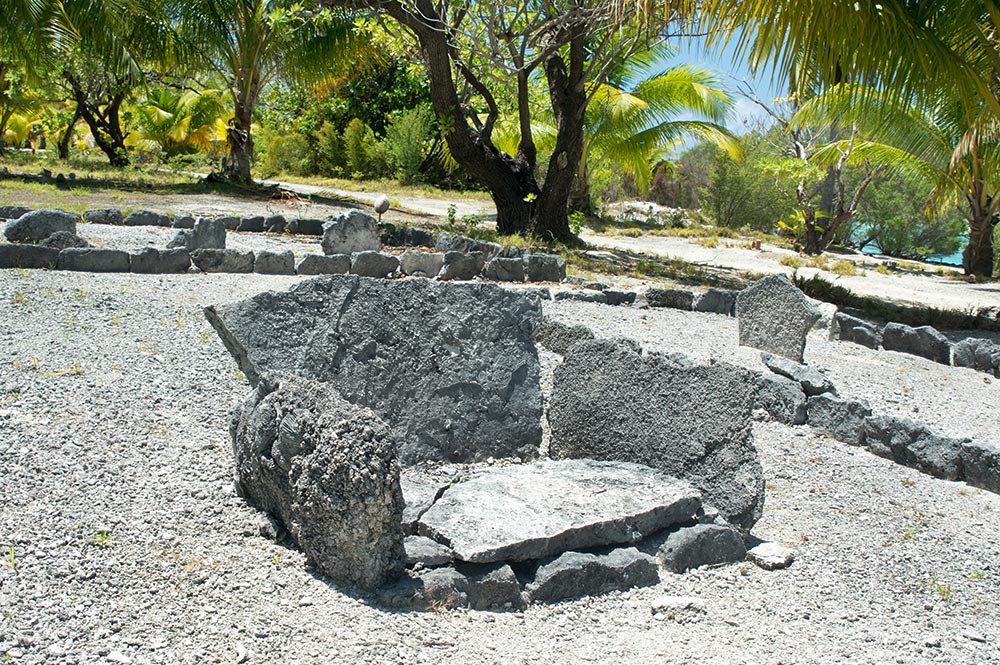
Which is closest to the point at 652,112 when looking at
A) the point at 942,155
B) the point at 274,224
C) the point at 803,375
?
the point at 942,155

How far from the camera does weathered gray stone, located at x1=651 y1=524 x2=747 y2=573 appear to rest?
175 inches

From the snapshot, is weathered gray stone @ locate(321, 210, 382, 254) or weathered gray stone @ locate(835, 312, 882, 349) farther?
weathered gray stone @ locate(321, 210, 382, 254)

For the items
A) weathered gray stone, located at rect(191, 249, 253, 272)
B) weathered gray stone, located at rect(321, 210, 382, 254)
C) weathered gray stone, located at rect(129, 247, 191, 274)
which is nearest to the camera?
weathered gray stone, located at rect(129, 247, 191, 274)

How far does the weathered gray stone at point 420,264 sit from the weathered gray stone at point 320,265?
2.53ft

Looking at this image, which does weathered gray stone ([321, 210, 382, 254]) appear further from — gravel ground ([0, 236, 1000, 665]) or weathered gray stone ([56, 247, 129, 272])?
gravel ground ([0, 236, 1000, 665])

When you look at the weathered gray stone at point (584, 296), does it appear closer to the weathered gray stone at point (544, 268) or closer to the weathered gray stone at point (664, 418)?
the weathered gray stone at point (544, 268)

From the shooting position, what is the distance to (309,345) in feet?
17.2

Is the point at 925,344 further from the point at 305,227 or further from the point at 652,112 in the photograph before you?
the point at 652,112

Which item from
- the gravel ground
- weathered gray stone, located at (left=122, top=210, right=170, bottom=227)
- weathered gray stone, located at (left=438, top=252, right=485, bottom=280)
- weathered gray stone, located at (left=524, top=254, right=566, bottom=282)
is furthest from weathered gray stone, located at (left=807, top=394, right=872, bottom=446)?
weathered gray stone, located at (left=122, top=210, right=170, bottom=227)

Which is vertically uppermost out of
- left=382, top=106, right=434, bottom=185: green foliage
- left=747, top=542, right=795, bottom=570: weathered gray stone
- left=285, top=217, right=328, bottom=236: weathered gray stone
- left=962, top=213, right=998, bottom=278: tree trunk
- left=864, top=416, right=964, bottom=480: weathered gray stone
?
left=382, top=106, right=434, bottom=185: green foliage

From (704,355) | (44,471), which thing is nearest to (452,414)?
(44,471)

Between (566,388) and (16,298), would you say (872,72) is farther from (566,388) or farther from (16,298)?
(16,298)

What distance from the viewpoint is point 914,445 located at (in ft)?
19.8

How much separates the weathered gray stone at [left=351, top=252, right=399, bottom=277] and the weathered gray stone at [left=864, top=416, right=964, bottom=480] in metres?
5.55
